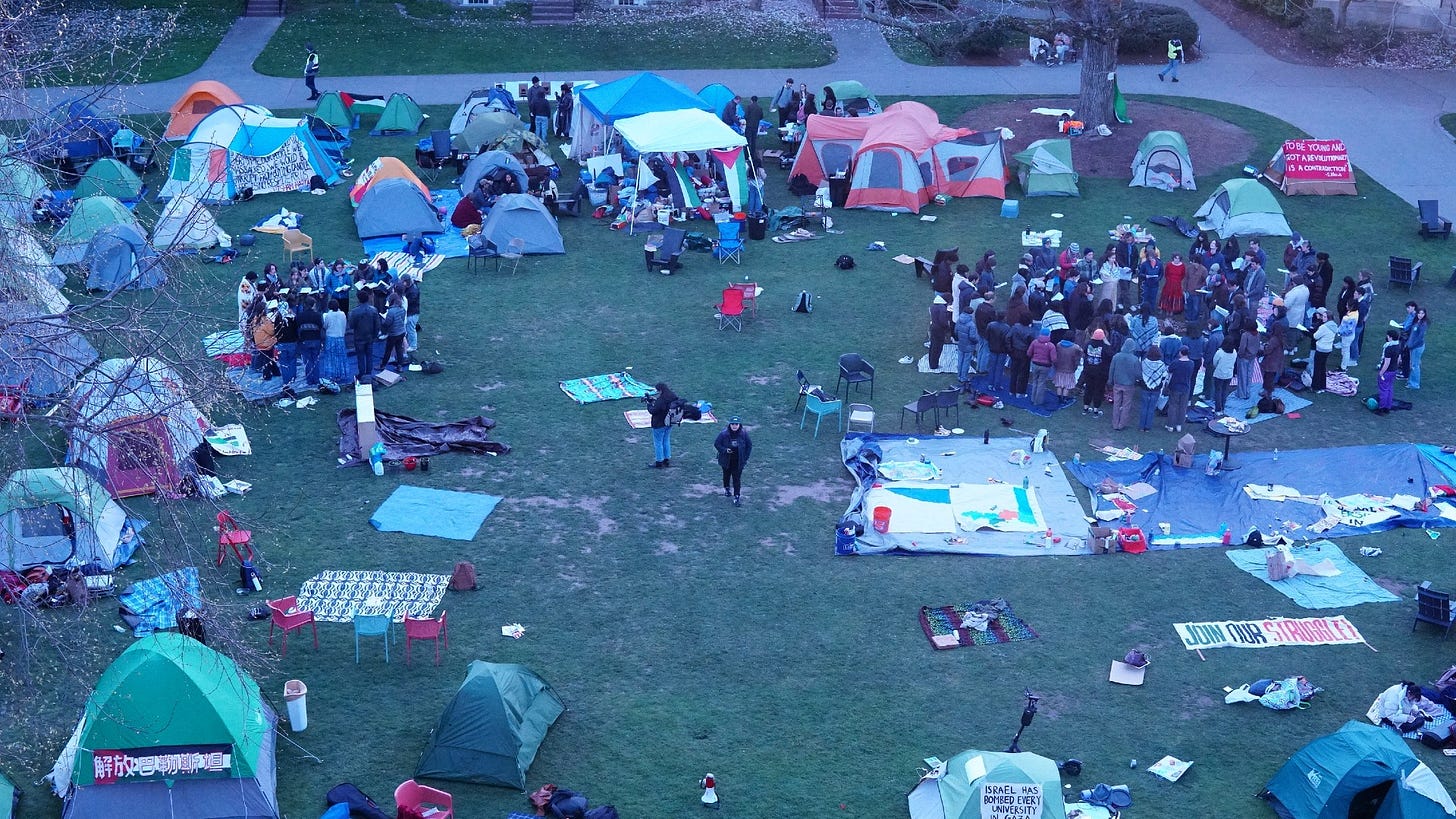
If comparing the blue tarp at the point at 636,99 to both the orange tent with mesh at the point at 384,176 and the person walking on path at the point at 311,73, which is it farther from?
the person walking on path at the point at 311,73

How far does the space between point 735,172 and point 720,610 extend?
14662mm

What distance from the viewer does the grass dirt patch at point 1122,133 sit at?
108 ft

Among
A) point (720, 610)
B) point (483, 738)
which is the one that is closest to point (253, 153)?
point (720, 610)

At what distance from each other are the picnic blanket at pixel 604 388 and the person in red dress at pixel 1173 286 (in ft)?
31.0

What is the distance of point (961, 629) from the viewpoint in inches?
645

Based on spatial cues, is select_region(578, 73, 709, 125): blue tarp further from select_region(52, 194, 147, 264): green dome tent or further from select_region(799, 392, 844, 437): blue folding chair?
select_region(799, 392, 844, 437): blue folding chair

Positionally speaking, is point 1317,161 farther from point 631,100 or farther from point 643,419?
point 643,419

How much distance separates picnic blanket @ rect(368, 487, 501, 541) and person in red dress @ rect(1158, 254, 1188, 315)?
1272 centimetres

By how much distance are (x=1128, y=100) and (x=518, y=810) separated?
2880cm

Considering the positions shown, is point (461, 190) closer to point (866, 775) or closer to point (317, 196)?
point (317, 196)

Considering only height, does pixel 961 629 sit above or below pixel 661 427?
below

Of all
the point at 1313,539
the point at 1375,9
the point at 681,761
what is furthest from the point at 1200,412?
the point at 1375,9

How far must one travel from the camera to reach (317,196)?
30.5 m

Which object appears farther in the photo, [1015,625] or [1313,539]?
[1313,539]
